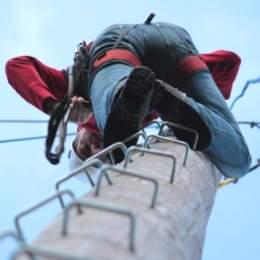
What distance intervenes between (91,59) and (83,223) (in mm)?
1496

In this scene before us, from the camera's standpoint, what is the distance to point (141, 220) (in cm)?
110

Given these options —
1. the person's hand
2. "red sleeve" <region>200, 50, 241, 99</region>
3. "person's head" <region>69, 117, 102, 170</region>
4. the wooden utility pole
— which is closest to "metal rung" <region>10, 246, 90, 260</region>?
the wooden utility pole

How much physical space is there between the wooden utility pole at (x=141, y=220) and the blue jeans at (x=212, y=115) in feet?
0.88

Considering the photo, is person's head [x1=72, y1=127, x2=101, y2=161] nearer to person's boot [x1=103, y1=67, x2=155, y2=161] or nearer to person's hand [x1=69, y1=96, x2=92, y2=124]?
person's hand [x1=69, y1=96, x2=92, y2=124]

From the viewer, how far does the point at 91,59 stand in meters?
2.46

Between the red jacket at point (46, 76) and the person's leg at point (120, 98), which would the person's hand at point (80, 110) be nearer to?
the red jacket at point (46, 76)

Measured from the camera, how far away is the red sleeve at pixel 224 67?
3.18 meters

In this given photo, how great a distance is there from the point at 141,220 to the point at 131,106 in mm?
825

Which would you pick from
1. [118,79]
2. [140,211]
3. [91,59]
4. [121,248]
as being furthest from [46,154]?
[121,248]

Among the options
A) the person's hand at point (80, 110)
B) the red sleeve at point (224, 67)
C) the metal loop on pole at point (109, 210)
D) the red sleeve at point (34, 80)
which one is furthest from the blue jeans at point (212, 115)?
the metal loop on pole at point (109, 210)

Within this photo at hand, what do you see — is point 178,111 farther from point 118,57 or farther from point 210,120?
point 118,57

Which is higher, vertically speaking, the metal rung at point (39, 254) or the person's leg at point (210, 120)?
the metal rung at point (39, 254)

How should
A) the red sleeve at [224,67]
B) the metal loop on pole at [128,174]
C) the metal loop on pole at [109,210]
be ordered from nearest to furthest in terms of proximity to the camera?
the metal loop on pole at [109,210] → the metal loop on pole at [128,174] → the red sleeve at [224,67]

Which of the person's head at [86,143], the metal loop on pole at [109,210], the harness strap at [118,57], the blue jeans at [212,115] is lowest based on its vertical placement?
the person's head at [86,143]
